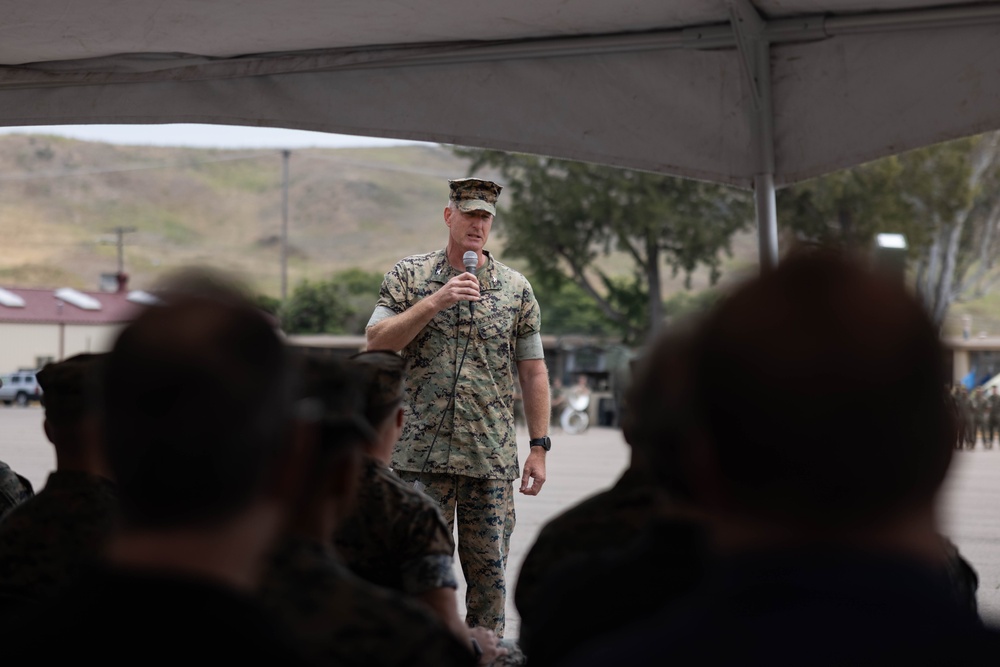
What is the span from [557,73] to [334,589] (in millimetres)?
2548

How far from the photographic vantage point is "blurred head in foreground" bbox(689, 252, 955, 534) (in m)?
1.11

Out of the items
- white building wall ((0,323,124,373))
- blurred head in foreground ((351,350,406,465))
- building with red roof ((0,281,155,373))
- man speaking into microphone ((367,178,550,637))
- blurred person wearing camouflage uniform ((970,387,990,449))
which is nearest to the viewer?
blurred head in foreground ((351,350,406,465))

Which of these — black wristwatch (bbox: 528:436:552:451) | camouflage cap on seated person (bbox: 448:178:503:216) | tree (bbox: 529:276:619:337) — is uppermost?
tree (bbox: 529:276:619:337)

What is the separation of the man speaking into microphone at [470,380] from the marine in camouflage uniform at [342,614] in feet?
8.17

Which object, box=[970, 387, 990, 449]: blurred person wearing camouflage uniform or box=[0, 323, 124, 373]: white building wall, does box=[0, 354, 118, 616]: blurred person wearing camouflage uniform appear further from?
box=[0, 323, 124, 373]: white building wall

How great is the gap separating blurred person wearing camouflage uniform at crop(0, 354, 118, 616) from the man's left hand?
201cm

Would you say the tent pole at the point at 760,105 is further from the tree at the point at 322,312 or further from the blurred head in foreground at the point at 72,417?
the tree at the point at 322,312

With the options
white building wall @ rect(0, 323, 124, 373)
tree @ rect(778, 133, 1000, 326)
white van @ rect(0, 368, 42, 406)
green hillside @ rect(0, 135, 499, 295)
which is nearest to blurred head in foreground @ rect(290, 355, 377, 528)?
tree @ rect(778, 133, 1000, 326)

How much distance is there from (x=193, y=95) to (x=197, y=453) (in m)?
3.20

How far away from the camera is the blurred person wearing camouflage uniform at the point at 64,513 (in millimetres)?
2223

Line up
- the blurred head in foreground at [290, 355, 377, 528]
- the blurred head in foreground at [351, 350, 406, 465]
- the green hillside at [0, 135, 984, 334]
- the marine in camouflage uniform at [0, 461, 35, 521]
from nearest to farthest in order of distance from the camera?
the blurred head in foreground at [290, 355, 377, 528] < the blurred head in foreground at [351, 350, 406, 465] < the marine in camouflage uniform at [0, 461, 35, 521] < the green hillside at [0, 135, 984, 334]

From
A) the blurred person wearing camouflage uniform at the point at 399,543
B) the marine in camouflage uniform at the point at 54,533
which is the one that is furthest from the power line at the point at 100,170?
the blurred person wearing camouflage uniform at the point at 399,543

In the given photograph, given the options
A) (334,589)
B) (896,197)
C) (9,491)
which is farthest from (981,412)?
(334,589)

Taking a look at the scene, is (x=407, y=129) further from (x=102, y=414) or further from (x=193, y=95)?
(x=102, y=414)
